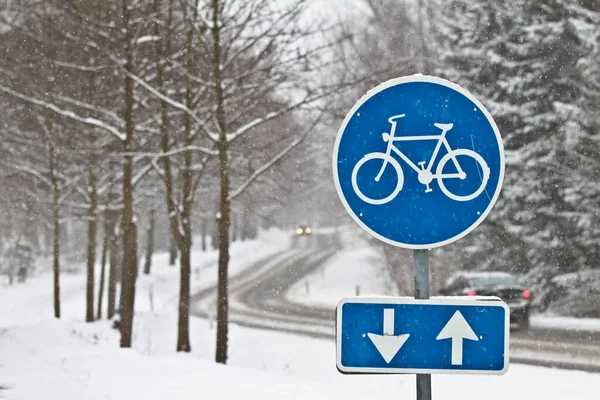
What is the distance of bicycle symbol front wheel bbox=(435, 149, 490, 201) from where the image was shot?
9.61ft

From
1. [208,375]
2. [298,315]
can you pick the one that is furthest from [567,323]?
[208,375]

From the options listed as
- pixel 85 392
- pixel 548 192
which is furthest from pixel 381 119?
pixel 548 192

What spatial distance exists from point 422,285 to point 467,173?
46 cm

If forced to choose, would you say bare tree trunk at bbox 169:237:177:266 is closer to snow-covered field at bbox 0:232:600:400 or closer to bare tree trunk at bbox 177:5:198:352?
snow-covered field at bbox 0:232:600:400

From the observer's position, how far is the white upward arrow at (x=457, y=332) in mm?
2936

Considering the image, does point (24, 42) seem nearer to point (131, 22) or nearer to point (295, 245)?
point (131, 22)

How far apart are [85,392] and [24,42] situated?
13.9m

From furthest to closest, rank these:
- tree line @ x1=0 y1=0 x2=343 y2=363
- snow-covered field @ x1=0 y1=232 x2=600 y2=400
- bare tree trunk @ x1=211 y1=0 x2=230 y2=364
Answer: tree line @ x1=0 y1=0 x2=343 y2=363 → bare tree trunk @ x1=211 y1=0 x2=230 y2=364 → snow-covered field @ x1=0 y1=232 x2=600 y2=400

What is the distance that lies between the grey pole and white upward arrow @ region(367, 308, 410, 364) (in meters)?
0.14

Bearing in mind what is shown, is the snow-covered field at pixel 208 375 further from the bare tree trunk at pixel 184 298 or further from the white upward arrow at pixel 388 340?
the white upward arrow at pixel 388 340

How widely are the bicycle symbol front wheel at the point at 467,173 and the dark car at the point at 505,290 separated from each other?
677 inches

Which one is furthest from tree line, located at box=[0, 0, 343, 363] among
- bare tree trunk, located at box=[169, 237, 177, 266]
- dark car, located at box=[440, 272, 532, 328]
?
bare tree trunk, located at box=[169, 237, 177, 266]

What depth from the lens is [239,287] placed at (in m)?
43.8

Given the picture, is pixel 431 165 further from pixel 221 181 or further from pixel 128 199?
pixel 128 199
